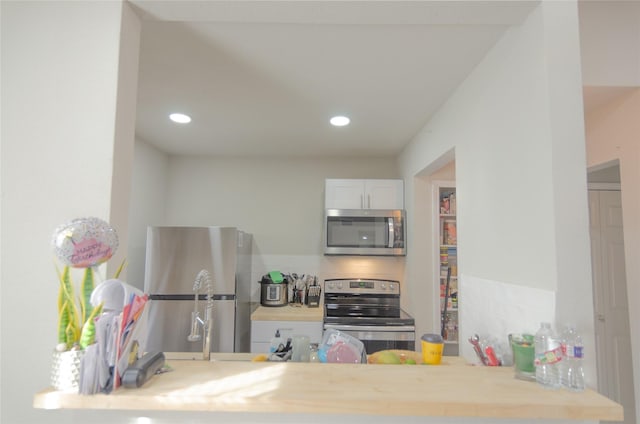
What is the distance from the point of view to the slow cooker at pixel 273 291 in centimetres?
307

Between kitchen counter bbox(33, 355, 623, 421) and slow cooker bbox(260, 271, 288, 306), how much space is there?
207 cm

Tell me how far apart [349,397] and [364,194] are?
231cm

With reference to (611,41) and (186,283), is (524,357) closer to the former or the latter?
(611,41)

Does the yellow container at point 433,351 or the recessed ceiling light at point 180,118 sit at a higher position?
the recessed ceiling light at point 180,118

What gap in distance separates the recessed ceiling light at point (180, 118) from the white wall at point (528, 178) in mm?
1864

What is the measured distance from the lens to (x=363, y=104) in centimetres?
211

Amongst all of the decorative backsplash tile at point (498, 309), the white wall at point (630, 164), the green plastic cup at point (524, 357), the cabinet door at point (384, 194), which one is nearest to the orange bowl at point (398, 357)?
the decorative backsplash tile at point (498, 309)

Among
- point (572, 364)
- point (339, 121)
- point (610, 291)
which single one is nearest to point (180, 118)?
point (339, 121)

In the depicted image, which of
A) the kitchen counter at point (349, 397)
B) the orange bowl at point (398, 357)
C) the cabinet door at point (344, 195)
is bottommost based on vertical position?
the orange bowl at point (398, 357)

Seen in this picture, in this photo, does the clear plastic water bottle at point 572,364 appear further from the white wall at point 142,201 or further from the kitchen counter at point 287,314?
the white wall at point 142,201

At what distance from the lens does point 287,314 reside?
2.76m

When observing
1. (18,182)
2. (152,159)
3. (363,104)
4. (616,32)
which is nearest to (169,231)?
(152,159)

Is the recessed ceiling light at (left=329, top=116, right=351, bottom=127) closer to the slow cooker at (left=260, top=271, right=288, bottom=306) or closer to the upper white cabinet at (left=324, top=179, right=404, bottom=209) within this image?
the upper white cabinet at (left=324, top=179, right=404, bottom=209)

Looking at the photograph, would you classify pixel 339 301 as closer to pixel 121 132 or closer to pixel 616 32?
pixel 121 132
